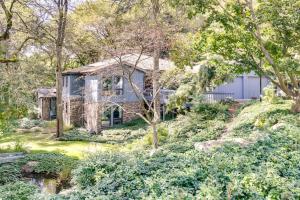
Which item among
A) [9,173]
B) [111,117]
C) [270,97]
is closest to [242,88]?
[270,97]

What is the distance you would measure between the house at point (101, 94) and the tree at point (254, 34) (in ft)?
19.6

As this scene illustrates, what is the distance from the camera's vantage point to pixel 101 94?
22.7 m

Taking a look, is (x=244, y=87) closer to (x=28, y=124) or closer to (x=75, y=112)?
(x=75, y=112)

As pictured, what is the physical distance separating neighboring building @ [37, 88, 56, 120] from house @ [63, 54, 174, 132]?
4035 mm

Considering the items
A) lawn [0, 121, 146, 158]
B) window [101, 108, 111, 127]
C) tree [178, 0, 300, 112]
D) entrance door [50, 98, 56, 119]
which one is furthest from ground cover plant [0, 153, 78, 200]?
entrance door [50, 98, 56, 119]

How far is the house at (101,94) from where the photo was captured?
22797 millimetres

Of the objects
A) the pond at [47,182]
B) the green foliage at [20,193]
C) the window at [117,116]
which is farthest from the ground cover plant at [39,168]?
the window at [117,116]

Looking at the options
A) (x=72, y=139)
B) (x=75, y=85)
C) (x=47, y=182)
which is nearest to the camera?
(x=47, y=182)

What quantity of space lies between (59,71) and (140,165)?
16.4 m

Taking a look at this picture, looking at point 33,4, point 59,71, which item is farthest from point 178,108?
point 33,4

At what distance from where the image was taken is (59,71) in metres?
22.2

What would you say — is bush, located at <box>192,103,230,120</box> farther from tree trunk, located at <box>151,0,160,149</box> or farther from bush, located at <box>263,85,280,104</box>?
bush, located at <box>263,85,280,104</box>

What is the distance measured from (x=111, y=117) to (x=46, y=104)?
941 centimetres

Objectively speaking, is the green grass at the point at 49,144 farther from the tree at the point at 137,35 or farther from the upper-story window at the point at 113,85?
the upper-story window at the point at 113,85
